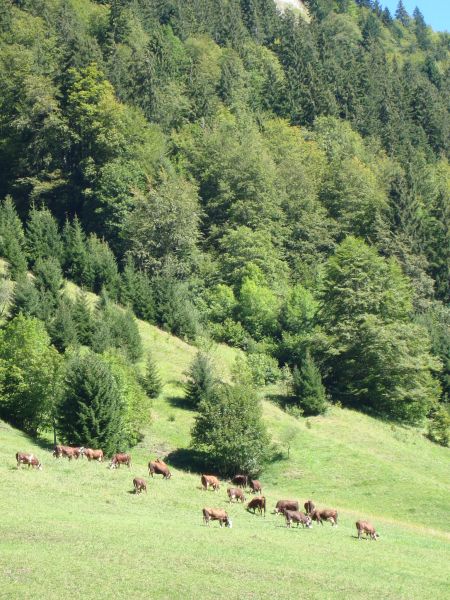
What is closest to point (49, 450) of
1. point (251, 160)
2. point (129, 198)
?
point (129, 198)

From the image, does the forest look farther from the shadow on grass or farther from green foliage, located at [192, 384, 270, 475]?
the shadow on grass

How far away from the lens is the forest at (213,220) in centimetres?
6081

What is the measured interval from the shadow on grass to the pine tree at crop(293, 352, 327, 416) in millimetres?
15179

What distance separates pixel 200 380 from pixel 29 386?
13806 mm

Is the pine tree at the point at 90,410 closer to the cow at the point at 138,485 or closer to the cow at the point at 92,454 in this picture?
the cow at the point at 92,454

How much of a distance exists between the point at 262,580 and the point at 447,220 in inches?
3807

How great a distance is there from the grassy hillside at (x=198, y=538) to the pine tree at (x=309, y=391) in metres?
11.4

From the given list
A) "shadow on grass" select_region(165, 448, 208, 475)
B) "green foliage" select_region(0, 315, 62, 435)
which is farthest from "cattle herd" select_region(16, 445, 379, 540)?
"green foliage" select_region(0, 315, 62, 435)

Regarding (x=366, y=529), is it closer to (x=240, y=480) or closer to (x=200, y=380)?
(x=240, y=480)

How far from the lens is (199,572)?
25359 mm

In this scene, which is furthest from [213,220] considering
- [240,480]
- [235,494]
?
[235,494]

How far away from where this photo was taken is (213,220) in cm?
10831

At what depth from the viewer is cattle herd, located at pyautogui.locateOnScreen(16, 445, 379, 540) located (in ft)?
115

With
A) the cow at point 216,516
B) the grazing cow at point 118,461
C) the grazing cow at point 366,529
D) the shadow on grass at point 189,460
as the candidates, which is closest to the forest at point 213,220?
the shadow on grass at point 189,460
